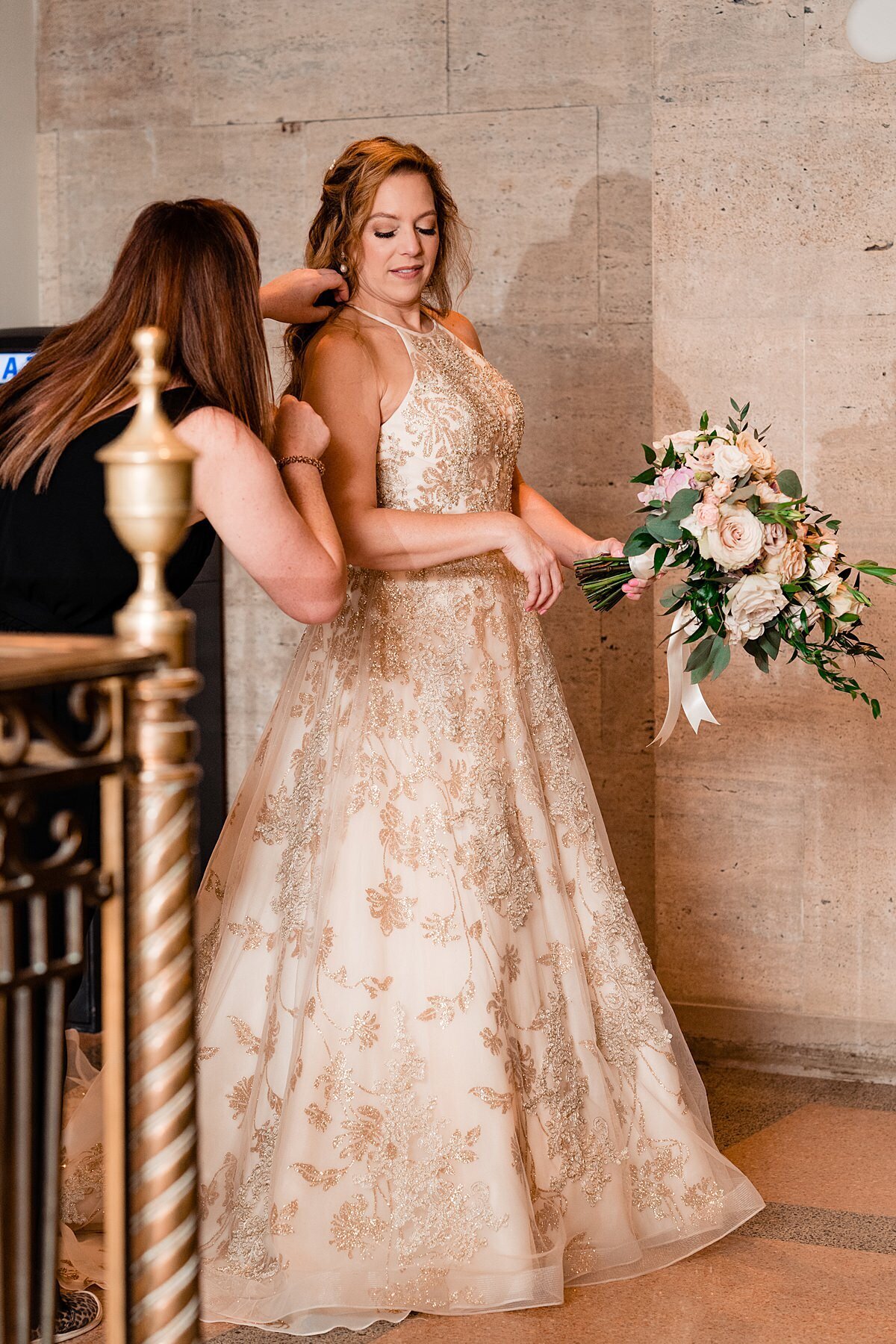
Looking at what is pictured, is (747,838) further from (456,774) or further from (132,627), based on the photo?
(132,627)

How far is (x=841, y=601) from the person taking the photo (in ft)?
8.62

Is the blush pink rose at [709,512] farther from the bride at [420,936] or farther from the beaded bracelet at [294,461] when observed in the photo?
the beaded bracelet at [294,461]

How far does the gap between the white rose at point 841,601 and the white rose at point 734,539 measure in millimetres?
203

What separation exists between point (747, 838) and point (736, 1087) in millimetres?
622

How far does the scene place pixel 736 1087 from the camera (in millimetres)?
3701

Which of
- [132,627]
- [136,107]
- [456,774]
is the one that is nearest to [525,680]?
[456,774]

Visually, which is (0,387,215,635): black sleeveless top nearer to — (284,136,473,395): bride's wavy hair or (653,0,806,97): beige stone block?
(284,136,473,395): bride's wavy hair

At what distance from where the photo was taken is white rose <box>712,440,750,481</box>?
8.29 ft

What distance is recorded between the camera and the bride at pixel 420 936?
247 cm

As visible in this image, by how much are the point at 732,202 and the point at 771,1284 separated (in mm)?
2504

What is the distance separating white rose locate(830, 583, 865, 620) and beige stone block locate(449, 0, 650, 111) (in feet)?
5.98

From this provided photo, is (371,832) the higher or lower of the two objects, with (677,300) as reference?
lower

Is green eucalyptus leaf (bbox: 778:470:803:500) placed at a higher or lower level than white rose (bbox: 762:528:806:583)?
higher

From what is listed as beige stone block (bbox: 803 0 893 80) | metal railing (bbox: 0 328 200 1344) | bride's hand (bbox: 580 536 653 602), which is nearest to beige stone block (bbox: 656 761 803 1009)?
bride's hand (bbox: 580 536 653 602)
